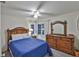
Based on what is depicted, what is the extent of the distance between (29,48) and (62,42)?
0.60 m

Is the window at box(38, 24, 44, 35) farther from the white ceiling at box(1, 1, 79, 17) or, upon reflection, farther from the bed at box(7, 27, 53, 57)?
the white ceiling at box(1, 1, 79, 17)

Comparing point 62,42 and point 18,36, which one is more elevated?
point 18,36

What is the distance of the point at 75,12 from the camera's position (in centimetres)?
162

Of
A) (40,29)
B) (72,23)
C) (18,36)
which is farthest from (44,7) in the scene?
(18,36)

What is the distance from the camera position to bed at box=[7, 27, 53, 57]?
1.50m

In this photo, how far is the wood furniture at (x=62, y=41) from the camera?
1.68 metres

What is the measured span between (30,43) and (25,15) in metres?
0.48

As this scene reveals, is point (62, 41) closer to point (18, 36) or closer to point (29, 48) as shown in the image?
point (29, 48)

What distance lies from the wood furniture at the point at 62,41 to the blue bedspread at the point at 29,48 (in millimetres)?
134

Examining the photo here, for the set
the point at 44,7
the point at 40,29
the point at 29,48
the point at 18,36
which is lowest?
the point at 29,48

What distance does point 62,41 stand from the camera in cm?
175

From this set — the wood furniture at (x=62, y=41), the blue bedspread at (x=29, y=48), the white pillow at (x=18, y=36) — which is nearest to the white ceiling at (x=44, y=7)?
the wood furniture at (x=62, y=41)

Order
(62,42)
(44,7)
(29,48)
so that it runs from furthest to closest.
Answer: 1. (62,42)
2. (44,7)
3. (29,48)

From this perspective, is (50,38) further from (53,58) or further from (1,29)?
(1,29)
